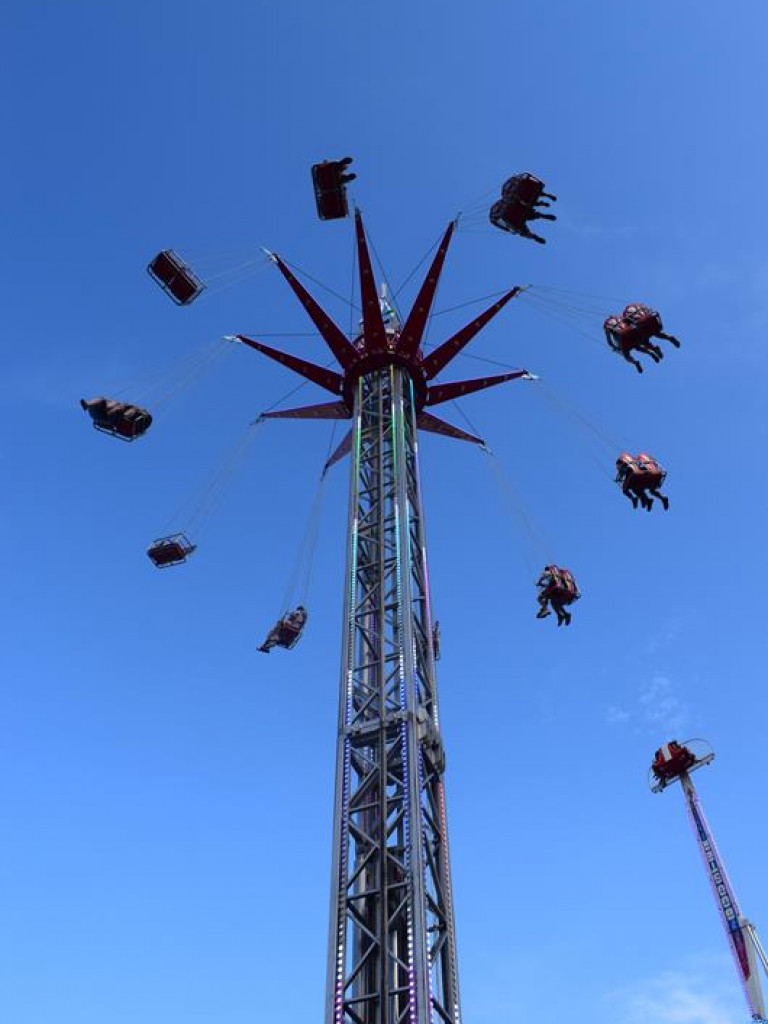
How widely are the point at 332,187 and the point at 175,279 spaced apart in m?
5.48

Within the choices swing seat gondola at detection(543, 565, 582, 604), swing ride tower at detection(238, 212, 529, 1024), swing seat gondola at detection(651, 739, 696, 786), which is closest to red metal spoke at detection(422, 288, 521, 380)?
swing ride tower at detection(238, 212, 529, 1024)

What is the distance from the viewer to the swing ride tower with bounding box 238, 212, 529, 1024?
645 inches

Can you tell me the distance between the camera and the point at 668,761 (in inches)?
1195

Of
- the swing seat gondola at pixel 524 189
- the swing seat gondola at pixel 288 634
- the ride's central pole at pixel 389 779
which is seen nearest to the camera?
the ride's central pole at pixel 389 779

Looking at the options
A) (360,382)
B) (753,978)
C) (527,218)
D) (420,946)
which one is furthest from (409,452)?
(753,978)

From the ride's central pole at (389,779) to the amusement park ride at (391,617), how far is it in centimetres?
3

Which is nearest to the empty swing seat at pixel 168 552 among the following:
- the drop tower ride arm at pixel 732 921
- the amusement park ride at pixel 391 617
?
the amusement park ride at pixel 391 617

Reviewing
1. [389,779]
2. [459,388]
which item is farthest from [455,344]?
[389,779]

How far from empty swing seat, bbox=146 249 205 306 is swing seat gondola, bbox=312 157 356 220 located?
4491mm

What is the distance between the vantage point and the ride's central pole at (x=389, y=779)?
16156mm

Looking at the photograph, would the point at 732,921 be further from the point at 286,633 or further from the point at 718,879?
the point at 286,633

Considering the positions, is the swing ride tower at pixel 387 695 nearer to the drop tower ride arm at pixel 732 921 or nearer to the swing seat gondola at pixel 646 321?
the swing seat gondola at pixel 646 321

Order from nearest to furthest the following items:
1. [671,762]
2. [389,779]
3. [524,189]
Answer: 1. [389,779]
2. [524,189]
3. [671,762]

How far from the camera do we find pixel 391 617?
21141 mm
